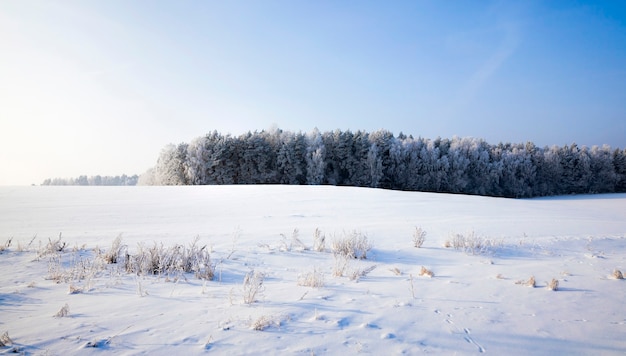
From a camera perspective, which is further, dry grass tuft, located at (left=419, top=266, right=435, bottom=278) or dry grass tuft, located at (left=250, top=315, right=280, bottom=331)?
dry grass tuft, located at (left=419, top=266, right=435, bottom=278)

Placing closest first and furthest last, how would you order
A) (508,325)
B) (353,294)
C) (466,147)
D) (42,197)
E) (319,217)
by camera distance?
(508,325) < (353,294) < (319,217) < (42,197) < (466,147)

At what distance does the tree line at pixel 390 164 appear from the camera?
42938mm

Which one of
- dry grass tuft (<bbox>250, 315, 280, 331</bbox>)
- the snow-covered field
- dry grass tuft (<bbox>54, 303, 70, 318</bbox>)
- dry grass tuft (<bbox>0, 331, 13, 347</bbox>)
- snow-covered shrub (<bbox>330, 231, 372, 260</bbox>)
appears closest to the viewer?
dry grass tuft (<bbox>0, 331, 13, 347</bbox>)

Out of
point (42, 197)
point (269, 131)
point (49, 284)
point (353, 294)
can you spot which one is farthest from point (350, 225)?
point (269, 131)

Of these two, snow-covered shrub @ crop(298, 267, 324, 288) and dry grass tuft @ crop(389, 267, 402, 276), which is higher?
snow-covered shrub @ crop(298, 267, 324, 288)

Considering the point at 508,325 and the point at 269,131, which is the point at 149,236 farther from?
the point at 269,131

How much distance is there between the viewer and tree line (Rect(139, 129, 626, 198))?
42.9 m

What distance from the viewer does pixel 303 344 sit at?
2.56 m

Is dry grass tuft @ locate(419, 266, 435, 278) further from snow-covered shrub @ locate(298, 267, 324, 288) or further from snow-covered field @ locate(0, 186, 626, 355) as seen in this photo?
snow-covered shrub @ locate(298, 267, 324, 288)

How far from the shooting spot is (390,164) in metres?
49.9

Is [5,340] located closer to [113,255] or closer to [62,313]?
[62,313]

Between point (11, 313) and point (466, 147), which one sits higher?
point (466, 147)

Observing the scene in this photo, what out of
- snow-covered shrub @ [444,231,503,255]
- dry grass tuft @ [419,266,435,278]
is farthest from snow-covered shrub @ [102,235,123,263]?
snow-covered shrub @ [444,231,503,255]

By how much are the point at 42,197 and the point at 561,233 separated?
80.0ft
